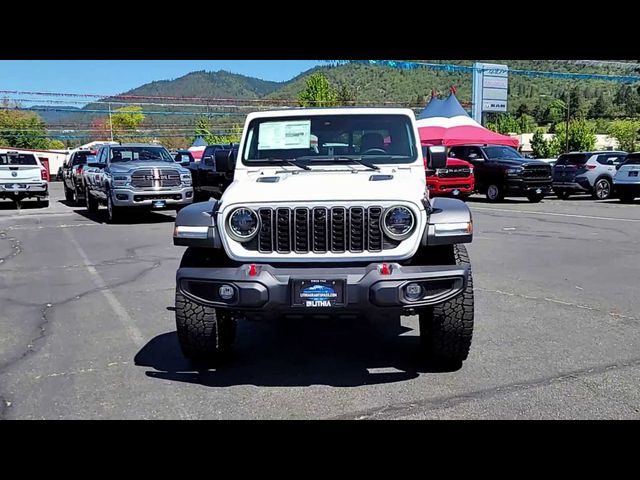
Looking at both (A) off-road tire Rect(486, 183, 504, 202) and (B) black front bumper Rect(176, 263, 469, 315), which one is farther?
(A) off-road tire Rect(486, 183, 504, 202)

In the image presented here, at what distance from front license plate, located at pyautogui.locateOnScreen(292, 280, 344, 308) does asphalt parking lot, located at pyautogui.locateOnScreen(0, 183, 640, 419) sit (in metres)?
0.66

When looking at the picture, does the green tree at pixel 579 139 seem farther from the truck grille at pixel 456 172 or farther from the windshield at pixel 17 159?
the windshield at pixel 17 159

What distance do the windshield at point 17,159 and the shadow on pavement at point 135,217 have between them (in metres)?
2.50

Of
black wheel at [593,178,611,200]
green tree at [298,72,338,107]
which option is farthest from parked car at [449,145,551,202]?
green tree at [298,72,338,107]

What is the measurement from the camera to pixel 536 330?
5961 mm

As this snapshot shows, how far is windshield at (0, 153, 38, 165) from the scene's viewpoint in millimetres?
Result: 19594

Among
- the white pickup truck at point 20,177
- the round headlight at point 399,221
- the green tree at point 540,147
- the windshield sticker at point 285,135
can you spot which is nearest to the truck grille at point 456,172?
the white pickup truck at point 20,177

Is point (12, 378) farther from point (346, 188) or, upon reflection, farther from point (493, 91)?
point (493, 91)

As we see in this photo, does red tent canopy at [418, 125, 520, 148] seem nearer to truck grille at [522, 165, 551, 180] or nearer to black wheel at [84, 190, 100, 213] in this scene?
truck grille at [522, 165, 551, 180]

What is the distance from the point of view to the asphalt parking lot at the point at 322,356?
4.22 meters

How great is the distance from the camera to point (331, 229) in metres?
4.54

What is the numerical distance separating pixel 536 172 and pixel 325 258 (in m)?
17.5
